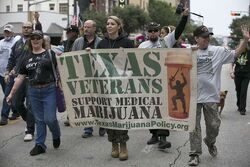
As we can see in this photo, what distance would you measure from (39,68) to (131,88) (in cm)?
135

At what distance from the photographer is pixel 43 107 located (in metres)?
7.34

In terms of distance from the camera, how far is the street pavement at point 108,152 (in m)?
6.84

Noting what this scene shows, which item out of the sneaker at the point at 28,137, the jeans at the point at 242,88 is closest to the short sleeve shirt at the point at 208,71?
the sneaker at the point at 28,137

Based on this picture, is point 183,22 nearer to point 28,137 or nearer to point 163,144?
point 163,144

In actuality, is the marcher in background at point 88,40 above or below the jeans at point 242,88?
above

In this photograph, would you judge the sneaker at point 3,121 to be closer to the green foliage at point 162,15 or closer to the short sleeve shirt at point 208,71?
the short sleeve shirt at point 208,71

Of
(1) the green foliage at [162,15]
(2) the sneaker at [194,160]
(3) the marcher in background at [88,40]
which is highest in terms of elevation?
(3) the marcher in background at [88,40]

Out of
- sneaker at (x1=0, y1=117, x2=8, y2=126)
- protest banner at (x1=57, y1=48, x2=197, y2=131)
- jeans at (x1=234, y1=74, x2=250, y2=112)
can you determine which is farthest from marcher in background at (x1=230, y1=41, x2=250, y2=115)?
protest banner at (x1=57, y1=48, x2=197, y2=131)

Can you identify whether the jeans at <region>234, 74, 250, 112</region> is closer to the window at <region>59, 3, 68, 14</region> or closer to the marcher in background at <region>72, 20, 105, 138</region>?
the marcher in background at <region>72, 20, 105, 138</region>

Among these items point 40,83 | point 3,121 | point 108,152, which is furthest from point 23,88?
point 108,152

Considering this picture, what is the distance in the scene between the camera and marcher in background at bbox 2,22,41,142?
27.2 feet

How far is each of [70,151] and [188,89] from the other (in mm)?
2090

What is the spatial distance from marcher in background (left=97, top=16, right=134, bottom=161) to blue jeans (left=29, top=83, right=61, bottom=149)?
868mm

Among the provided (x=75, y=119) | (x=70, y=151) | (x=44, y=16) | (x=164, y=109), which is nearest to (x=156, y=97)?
(x=164, y=109)
